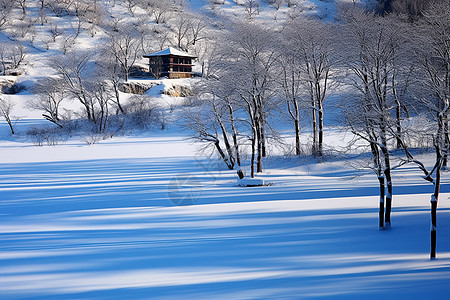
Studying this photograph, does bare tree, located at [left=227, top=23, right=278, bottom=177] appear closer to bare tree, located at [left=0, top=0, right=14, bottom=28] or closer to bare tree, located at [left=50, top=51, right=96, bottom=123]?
bare tree, located at [left=50, top=51, right=96, bottom=123]

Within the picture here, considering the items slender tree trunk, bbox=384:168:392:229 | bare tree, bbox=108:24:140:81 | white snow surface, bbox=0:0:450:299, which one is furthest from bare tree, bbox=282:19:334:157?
bare tree, bbox=108:24:140:81

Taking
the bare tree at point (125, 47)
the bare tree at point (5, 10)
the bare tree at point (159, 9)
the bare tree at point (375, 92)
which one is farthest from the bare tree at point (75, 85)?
the bare tree at point (159, 9)

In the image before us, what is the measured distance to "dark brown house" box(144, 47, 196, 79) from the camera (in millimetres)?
48562

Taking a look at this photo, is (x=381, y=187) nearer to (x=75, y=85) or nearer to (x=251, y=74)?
(x=251, y=74)

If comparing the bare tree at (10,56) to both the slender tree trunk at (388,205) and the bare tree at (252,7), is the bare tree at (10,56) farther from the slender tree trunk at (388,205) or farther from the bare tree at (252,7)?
the slender tree trunk at (388,205)

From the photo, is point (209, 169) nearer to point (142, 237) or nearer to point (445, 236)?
point (142, 237)

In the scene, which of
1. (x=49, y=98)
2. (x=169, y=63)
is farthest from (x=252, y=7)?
(x=49, y=98)

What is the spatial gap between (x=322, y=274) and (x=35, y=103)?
43.1 metres

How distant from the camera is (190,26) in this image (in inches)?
2635

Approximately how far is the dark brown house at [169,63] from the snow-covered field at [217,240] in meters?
32.8

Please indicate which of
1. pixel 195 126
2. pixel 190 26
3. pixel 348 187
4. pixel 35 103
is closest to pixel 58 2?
pixel 190 26

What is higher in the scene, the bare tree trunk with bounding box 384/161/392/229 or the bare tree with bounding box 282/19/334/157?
the bare tree with bounding box 282/19/334/157

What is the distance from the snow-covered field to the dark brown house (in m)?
32.8

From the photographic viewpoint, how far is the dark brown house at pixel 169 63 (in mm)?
A: 48562
